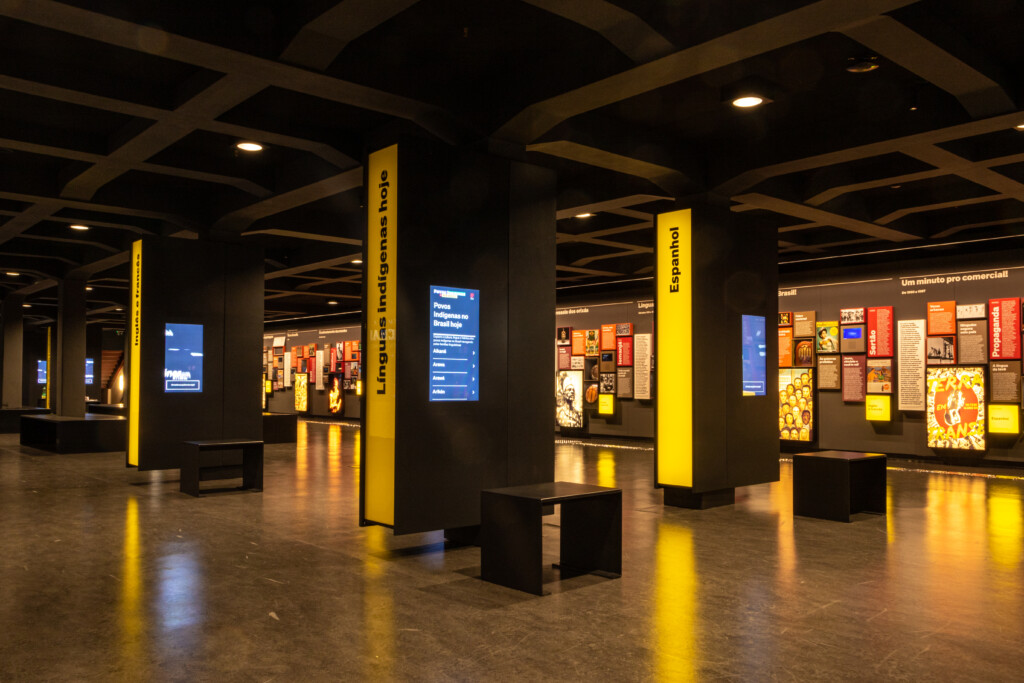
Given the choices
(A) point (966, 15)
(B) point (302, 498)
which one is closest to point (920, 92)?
(A) point (966, 15)

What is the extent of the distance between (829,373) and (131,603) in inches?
482

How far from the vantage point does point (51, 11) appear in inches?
186

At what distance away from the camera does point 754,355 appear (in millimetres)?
9234

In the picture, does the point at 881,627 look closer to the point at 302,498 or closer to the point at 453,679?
the point at 453,679

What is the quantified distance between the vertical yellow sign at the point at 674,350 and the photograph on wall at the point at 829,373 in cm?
640

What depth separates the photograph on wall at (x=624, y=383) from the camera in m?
17.0

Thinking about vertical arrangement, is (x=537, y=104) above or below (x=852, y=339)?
above

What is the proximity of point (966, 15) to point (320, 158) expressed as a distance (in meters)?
6.32

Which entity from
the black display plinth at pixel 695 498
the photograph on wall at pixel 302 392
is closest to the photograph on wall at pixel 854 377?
the black display plinth at pixel 695 498

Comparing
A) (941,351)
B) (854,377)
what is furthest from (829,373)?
(941,351)

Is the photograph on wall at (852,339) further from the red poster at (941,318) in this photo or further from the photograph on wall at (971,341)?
the photograph on wall at (971,341)

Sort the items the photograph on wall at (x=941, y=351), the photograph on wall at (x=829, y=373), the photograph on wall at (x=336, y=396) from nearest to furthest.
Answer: the photograph on wall at (x=941, y=351) < the photograph on wall at (x=829, y=373) < the photograph on wall at (x=336, y=396)

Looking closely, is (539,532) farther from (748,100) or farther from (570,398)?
(570,398)

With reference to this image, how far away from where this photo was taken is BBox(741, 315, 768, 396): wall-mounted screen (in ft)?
29.8
